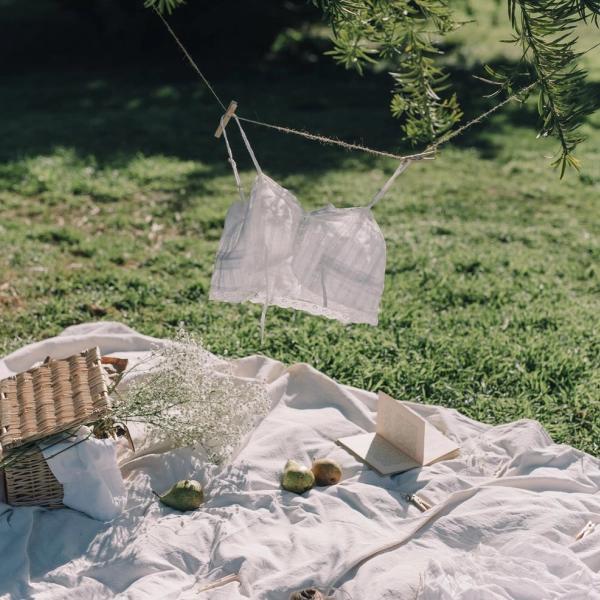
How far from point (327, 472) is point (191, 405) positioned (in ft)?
2.35

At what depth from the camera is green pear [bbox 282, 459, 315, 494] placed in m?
3.53

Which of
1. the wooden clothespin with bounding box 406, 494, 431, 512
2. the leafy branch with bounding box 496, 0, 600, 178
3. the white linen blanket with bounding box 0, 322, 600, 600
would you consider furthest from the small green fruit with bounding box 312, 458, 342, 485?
the leafy branch with bounding box 496, 0, 600, 178

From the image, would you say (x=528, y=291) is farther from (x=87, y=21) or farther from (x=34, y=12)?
(x=34, y=12)

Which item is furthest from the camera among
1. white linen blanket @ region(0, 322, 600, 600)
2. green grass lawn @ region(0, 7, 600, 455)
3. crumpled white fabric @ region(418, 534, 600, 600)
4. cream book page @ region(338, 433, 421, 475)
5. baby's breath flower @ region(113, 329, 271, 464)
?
green grass lawn @ region(0, 7, 600, 455)

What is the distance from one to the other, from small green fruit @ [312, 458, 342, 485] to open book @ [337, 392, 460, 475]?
20 centimetres

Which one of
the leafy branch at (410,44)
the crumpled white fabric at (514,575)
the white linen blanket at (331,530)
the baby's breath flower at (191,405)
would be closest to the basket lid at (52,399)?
the baby's breath flower at (191,405)

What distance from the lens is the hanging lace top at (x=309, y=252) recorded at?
117 inches

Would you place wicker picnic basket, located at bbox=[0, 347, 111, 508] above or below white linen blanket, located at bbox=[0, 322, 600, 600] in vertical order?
above

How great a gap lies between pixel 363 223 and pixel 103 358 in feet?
5.89

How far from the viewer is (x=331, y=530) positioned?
3.29 m

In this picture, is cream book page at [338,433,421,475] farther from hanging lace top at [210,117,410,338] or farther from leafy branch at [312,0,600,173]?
leafy branch at [312,0,600,173]

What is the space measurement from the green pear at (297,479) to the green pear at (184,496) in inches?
15.6

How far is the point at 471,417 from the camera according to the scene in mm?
4410

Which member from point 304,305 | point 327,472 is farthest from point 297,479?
point 304,305
